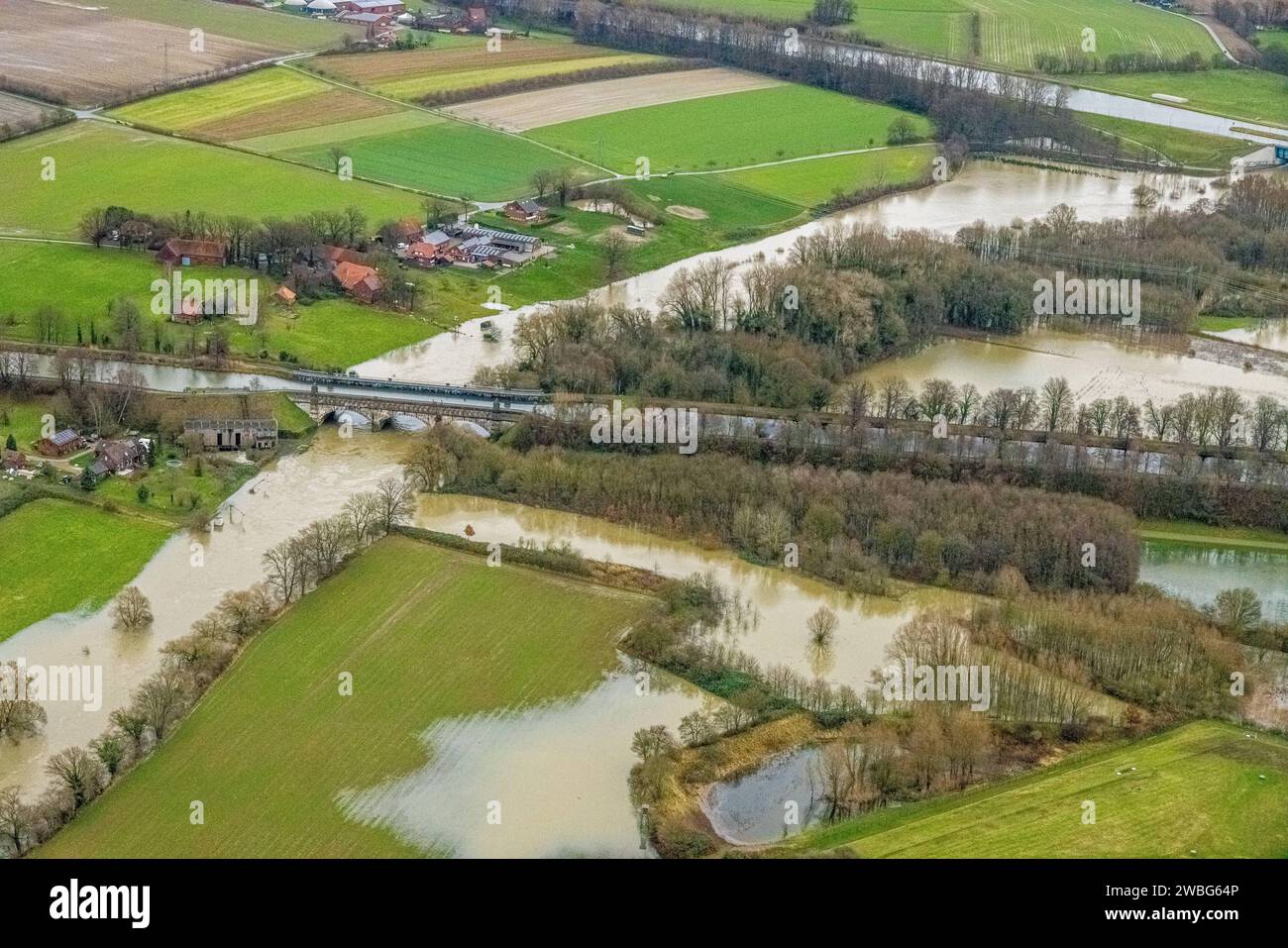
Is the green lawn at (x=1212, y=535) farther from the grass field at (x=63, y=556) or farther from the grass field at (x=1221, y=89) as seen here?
the grass field at (x=1221, y=89)

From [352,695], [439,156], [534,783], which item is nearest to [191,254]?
[439,156]

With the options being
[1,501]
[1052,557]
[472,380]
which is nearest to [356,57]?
[472,380]

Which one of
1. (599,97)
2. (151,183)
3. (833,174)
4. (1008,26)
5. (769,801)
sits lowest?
(769,801)

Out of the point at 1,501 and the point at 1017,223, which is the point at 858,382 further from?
the point at 1,501

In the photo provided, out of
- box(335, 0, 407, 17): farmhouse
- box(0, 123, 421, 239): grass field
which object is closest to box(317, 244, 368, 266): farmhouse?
box(0, 123, 421, 239): grass field

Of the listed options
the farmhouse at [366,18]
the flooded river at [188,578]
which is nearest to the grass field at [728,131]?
the farmhouse at [366,18]

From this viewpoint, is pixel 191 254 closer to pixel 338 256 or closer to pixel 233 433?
pixel 338 256
